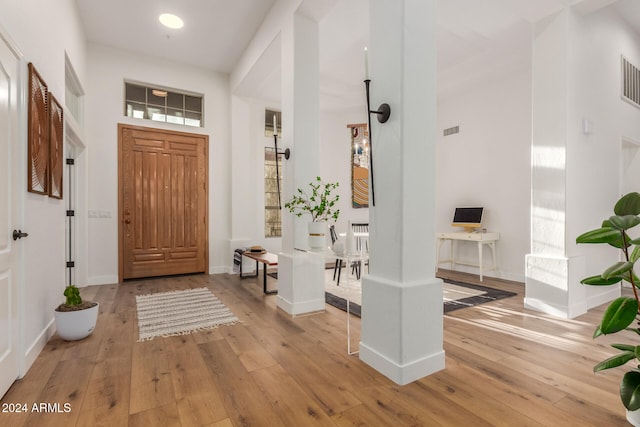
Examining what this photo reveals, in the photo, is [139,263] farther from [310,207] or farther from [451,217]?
[451,217]

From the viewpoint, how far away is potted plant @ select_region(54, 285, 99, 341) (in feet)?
8.05

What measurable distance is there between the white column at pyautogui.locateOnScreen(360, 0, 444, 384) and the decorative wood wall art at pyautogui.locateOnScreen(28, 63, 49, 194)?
2303 mm

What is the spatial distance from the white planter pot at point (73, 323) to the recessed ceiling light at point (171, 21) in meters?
3.46

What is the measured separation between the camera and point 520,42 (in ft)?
13.2

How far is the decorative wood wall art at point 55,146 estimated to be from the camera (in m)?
2.63

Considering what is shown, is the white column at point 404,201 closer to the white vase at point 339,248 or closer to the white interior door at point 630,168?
the white vase at point 339,248

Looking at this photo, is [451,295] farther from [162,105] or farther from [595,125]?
[162,105]

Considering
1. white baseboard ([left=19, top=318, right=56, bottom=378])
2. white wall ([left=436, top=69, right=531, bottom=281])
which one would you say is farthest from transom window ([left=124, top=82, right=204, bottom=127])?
white wall ([left=436, top=69, right=531, bottom=281])

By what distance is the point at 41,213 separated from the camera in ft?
8.06

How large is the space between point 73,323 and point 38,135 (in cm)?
142

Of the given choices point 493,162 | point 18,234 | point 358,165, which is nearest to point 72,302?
point 18,234

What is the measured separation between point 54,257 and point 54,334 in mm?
640

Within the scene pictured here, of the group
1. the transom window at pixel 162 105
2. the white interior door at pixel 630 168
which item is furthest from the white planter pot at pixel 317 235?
the white interior door at pixel 630 168

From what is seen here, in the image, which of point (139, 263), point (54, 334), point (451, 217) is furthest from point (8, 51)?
point (451, 217)
